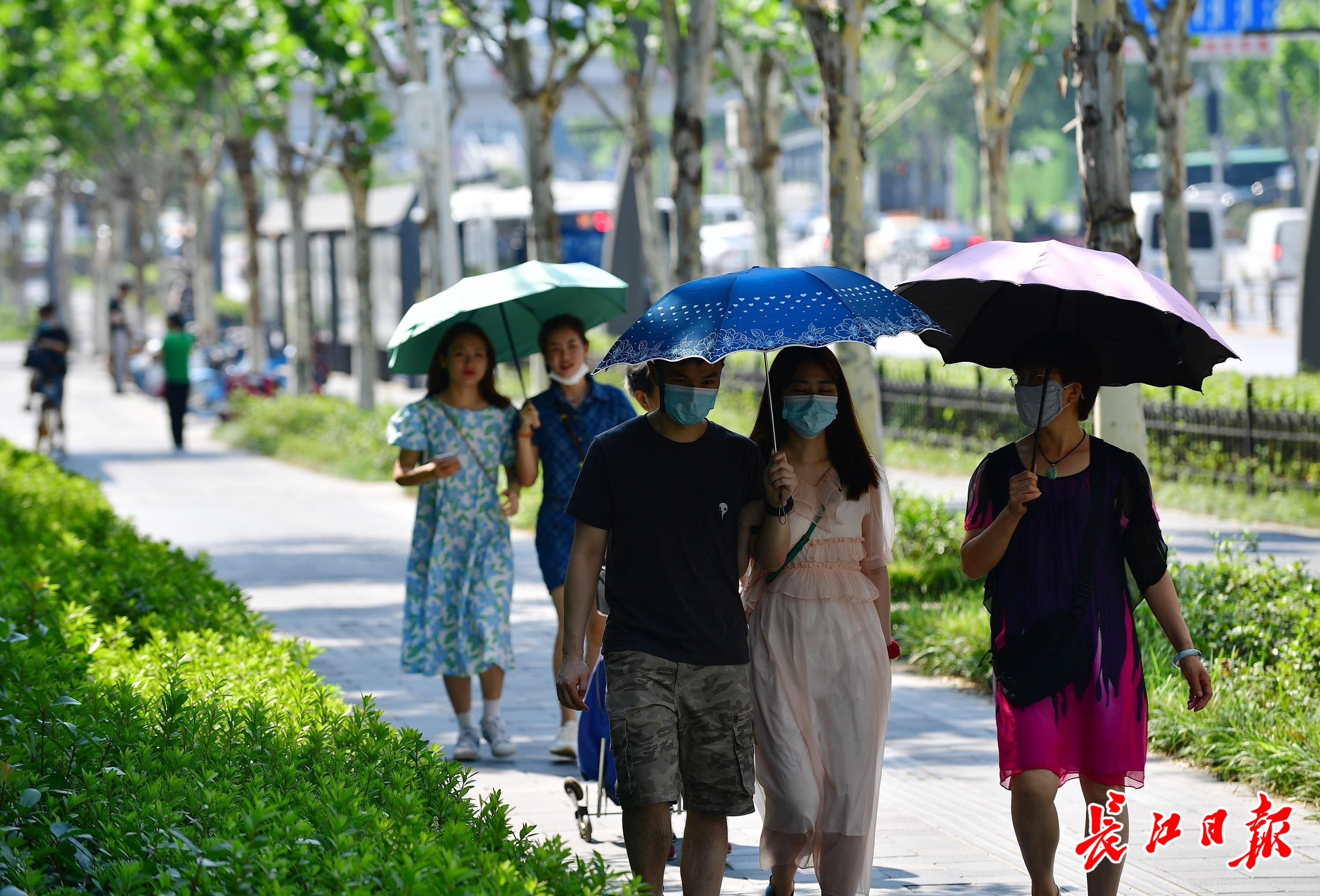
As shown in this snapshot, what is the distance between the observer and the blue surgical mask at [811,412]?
464cm

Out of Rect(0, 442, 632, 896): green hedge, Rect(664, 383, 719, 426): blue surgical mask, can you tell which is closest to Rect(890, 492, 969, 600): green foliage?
Rect(0, 442, 632, 896): green hedge

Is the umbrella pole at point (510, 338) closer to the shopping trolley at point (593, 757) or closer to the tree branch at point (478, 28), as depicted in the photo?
the shopping trolley at point (593, 757)

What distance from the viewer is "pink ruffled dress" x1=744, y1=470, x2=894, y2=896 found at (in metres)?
4.71

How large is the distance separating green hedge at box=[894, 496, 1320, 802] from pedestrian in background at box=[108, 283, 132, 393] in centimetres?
2713

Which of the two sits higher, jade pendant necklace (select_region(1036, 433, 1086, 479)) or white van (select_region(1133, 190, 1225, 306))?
white van (select_region(1133, 190, 1225, 306))

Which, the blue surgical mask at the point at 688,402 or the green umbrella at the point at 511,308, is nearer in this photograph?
the blue surgical mask at the point at 688,402

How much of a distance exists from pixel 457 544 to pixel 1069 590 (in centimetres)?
337

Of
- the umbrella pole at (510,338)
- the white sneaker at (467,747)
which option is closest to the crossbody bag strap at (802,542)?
the umbrella pole at (510,338)

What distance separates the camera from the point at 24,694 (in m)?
5.07

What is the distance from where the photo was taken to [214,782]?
13.9 feet

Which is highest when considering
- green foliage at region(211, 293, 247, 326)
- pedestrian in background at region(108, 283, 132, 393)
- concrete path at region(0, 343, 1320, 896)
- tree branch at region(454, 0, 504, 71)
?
tree branch at region(454, 0, 504, 71)

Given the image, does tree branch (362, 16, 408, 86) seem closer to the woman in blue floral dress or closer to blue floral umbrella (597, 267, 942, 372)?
the woman in blue floral dress

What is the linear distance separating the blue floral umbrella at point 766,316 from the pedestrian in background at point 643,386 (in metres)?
0.98

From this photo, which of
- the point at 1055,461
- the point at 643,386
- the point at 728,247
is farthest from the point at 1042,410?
the point at 728,247
